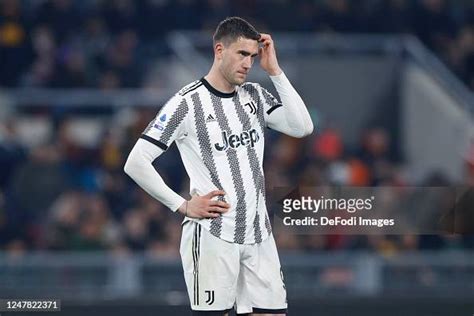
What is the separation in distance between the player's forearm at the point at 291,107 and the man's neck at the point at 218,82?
0.25 meters

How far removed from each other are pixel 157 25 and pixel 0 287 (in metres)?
5.32

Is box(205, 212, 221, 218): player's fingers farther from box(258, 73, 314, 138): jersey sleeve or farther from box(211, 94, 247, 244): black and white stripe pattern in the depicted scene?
box(258, 73, 314, 138): jersey sleeve

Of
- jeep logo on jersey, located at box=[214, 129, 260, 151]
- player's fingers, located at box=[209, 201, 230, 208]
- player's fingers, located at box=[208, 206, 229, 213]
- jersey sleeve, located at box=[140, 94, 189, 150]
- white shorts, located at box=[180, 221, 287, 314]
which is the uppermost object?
jersey sleeve, located at box=[140, 94, 189, 150]

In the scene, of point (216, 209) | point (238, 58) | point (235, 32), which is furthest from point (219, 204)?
point (235, 32)

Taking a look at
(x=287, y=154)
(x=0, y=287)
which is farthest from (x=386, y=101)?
(x=0, y=287)

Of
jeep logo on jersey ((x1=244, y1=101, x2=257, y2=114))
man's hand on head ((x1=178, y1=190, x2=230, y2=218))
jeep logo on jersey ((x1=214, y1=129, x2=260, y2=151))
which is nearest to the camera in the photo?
man's hand on head ((x1=178, y1=190, x2=230, y2=218))

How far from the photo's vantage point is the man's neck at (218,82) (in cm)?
716

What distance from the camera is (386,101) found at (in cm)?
1566

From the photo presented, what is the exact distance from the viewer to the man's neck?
7156 millimetres

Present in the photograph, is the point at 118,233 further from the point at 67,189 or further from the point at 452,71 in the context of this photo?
the point at 452,71

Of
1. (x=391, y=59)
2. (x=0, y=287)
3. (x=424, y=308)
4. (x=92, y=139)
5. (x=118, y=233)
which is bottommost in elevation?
Result: (x=424, y=308)

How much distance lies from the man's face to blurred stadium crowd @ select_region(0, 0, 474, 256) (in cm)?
555

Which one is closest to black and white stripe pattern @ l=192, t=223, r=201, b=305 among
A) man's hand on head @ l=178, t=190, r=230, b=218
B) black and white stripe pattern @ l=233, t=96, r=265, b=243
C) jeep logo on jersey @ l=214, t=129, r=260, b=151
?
man's hand on head @ l=178, t=190, r=230, b=218

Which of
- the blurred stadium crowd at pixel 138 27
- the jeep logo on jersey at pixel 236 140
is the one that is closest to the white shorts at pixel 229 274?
the jeep logo on jersey at pixel 236 140
